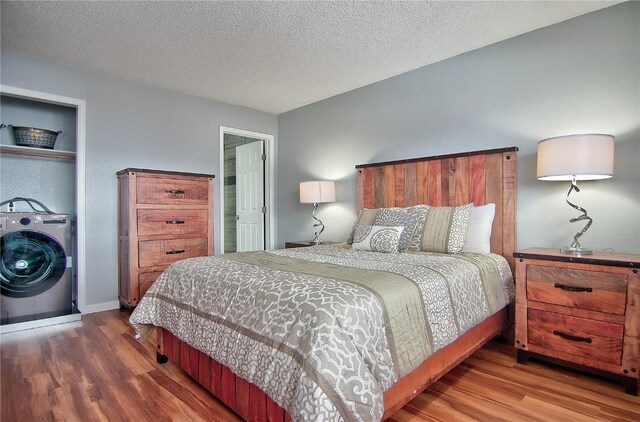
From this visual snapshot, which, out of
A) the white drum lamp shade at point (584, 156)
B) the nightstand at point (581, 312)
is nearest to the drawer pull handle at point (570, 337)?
the nightstand at point (581, 312)

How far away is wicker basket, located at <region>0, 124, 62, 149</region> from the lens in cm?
305

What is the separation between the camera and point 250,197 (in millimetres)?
4957

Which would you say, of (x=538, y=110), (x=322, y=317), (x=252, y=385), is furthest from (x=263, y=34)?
(x=252, y=385)

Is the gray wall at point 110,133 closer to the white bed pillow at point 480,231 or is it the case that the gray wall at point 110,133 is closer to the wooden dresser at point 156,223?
the wooden dresser at point 156,223

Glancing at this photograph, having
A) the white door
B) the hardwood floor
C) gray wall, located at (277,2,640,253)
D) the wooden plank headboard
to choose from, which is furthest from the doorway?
the hardwood floor

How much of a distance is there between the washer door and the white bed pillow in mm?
3530

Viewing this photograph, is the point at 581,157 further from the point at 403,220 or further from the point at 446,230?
the point at 403,220

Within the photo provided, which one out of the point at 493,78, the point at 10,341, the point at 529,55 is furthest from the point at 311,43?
the point at 10,341

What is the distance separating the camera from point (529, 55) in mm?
2576

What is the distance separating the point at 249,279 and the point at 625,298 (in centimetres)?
197

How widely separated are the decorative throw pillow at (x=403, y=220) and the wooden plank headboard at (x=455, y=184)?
0.43m

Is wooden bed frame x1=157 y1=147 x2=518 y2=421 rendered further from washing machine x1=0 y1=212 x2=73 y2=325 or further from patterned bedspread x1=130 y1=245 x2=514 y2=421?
washing machine x1=0 y1=212 x2=73 y2=325

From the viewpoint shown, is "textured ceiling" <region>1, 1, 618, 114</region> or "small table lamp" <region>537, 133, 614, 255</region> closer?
"small table lamp" <region>537, 133, 614, 255</region>

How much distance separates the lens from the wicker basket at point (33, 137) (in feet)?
10.0
